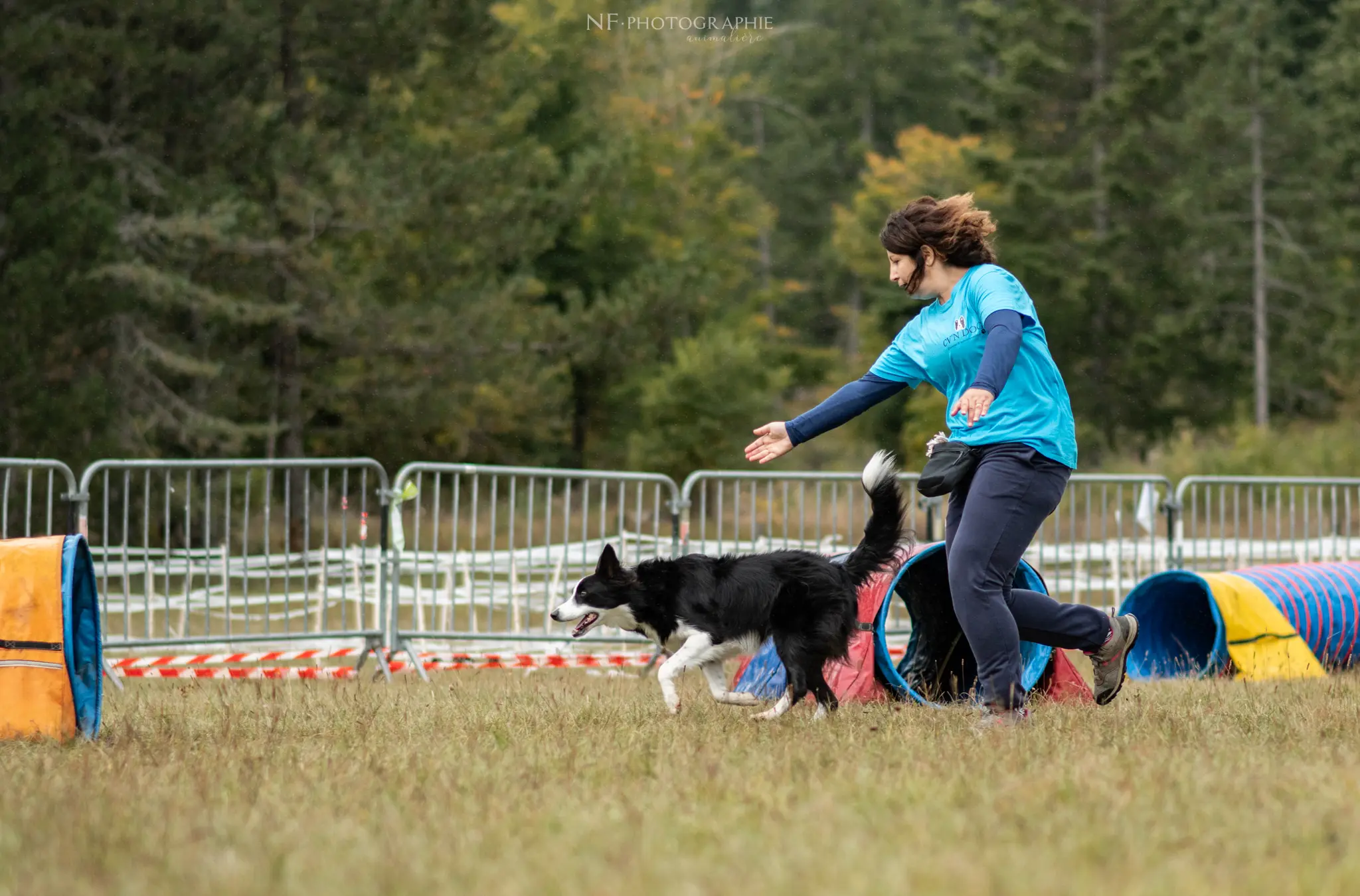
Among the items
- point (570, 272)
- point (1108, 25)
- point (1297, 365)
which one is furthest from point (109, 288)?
point (1297, 365)

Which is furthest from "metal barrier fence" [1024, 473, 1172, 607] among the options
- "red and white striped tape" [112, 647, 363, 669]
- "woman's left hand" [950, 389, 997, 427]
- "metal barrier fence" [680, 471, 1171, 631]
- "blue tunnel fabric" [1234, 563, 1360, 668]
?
"red and white striped tape" [112, 647, 363, 669]

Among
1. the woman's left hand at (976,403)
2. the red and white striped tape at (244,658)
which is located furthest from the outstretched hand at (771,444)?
the red and white striped tape at (244,658)

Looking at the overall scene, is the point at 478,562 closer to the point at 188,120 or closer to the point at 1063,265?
the point at 188,120

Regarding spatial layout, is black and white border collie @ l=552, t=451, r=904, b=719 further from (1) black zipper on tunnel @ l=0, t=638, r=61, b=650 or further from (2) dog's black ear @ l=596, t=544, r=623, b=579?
(1) black zipper on tunnel @ l=0, t=638, r=61, b=650

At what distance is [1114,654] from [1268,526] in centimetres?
821

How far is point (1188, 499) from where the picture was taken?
57.1 ft

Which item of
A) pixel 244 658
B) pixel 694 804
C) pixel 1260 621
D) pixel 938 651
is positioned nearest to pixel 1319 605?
pixel 1260 621

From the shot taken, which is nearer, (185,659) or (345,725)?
(345,725)

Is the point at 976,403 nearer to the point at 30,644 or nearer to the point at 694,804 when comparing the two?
the point at 694,804

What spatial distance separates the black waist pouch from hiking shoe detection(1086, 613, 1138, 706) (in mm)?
958

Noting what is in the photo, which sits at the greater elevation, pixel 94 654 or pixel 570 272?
pixel 570 272

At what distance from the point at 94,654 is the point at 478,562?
6824 millimetres

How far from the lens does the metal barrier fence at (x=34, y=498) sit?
369 inches

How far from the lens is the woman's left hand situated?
15.9 ft
